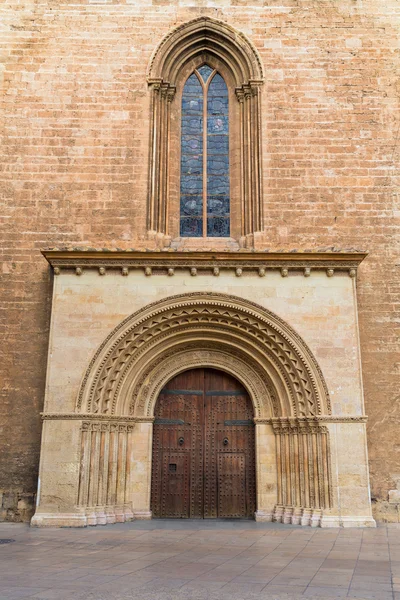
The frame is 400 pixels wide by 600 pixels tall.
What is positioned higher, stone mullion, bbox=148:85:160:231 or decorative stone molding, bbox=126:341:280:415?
stone mullion, bbox=148:85:160:231

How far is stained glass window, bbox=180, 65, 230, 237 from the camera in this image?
12898 millimetres

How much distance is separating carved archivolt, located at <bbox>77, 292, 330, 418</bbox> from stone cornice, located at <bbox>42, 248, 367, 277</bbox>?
0.61 meters

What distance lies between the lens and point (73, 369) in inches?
416

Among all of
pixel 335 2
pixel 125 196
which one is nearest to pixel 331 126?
pixel 335 2

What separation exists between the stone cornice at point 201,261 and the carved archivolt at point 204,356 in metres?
0.61

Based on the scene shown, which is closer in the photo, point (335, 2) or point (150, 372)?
point (150, 372)

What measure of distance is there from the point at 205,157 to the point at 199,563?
8869 mm

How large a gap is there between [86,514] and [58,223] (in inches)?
227

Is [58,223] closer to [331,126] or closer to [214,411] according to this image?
[214,411]

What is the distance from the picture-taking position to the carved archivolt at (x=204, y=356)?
10703 mm

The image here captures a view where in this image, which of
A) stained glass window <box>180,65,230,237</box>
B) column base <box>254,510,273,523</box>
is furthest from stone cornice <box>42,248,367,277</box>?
column base <box>254,510,273,523</box>

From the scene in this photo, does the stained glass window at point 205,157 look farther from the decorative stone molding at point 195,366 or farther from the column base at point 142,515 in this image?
the column base at point 142,515

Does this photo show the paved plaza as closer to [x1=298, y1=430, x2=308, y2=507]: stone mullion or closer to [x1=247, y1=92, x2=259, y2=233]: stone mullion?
[x1=298, y1=430, x2=308, y2=507]: stone mullion

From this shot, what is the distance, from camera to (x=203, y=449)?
11.5m
